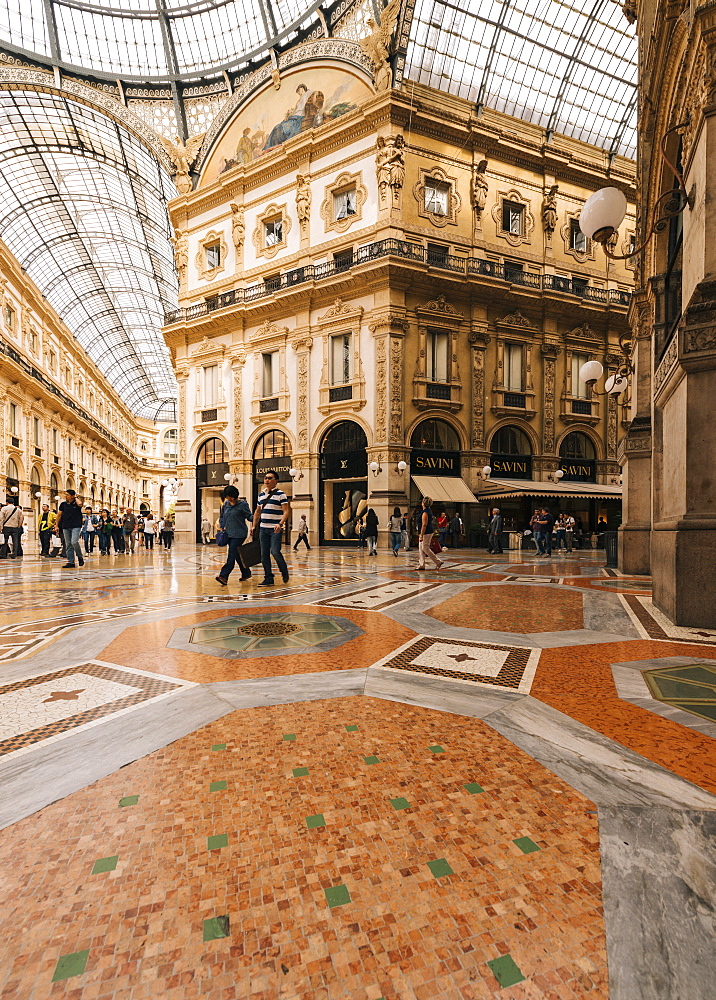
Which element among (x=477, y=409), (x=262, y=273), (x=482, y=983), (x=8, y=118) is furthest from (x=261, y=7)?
(x=482, y=983)

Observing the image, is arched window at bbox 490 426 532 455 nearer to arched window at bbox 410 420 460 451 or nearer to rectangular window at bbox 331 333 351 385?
arched window at bbox 410 420 460 451

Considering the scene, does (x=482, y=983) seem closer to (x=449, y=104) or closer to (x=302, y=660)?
(x=302, y=660)

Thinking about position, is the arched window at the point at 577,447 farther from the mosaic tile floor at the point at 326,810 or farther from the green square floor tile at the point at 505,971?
the green square floor tile at the point at 505,971

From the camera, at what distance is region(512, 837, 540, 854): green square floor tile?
1.28 m

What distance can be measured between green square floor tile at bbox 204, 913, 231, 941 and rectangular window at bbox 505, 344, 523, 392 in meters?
22.8

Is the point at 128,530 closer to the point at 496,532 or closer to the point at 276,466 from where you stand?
the point at 276,466

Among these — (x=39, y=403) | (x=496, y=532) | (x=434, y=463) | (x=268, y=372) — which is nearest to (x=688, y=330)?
(x=496, y=532)

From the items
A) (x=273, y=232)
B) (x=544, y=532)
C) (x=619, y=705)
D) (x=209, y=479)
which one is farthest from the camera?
(x=209, y=479)

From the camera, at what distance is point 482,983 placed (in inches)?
35.5

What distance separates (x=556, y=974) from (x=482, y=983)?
154 mm

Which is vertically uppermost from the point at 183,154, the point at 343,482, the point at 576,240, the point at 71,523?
the point at 183,154

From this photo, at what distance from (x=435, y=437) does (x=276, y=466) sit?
764 centimetres

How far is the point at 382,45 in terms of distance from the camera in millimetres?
18406

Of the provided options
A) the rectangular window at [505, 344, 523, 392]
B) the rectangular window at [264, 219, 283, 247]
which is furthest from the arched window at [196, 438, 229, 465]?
the rectangular window at [505, 344, 523, 392]
